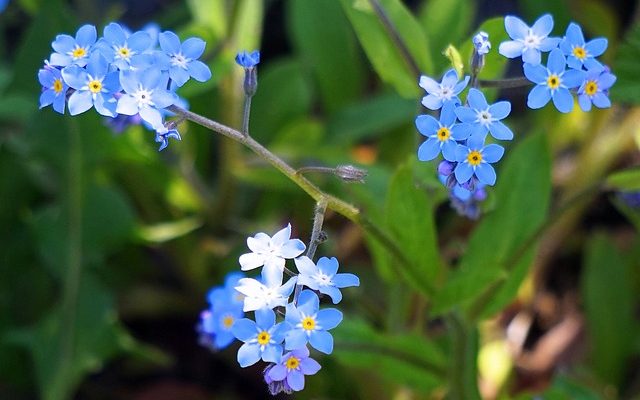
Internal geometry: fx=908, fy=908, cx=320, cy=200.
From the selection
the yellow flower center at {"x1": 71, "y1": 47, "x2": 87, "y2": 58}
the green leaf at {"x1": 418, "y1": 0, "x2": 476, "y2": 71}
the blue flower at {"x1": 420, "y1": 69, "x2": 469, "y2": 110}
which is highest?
the green leaf at {"x1": 418, "y1": 0, "x2": 476, "y2": 71}

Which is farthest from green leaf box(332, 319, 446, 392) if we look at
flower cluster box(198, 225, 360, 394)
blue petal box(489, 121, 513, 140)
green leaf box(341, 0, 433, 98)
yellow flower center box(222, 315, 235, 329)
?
blue petal box(489, 121, 513, 140)

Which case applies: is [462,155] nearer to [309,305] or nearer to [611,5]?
[309,305]

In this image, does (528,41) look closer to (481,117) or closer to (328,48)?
(481,117)

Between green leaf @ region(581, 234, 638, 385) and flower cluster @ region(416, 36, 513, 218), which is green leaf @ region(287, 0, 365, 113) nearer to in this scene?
green leaf @ region(581, 234, 638, 385)

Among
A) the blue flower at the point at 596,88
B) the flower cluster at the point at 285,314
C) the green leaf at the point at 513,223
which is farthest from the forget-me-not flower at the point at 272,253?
the green leaf at the point at 513,223

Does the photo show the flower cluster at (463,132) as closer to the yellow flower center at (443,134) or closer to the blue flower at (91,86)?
the yellow flower center at (443,134)

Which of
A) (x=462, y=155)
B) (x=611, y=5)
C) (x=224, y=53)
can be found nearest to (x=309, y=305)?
(x=462, y=155)
